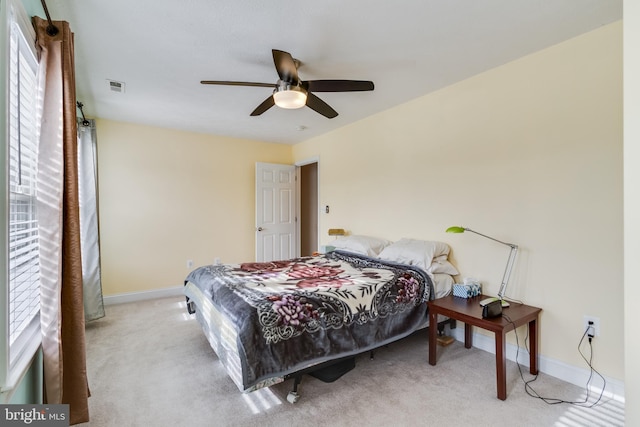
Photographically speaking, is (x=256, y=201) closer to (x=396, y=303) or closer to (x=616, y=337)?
(x=396, y=303)

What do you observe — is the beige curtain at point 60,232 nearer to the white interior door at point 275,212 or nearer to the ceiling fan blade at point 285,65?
the ceiling fan blade at point 285,65

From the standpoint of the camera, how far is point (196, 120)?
13.0ft

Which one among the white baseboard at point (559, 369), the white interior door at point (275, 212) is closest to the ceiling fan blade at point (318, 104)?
the white baseboard at point (559, 369)

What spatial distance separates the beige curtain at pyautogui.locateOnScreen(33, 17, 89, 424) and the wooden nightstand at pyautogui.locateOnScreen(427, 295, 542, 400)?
2339mm

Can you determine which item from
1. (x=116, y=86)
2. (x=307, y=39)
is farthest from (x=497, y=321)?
(x=116, y=86)

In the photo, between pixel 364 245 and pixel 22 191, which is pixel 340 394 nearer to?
pixel 364 245

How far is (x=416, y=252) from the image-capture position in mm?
2906

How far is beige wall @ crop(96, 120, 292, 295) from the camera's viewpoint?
4.02 meters

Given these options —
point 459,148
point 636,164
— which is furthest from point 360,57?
point 636,164

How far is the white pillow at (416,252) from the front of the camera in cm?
282

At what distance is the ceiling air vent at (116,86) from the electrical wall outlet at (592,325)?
4.24 metres

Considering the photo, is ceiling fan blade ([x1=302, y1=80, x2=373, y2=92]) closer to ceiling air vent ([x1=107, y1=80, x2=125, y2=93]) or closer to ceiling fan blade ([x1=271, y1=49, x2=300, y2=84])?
ceiling fan blade ([x1=271, y1=49, x2=300, y2=84])

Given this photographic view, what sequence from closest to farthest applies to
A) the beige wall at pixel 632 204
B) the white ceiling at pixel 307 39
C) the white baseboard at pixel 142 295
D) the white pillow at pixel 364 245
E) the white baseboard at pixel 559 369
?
the beige wall at pixel 632 204
the white ceiling at pixel 307 39
the white baseboard at pixel 559 369
the white pillow at pixel 364 245
the white baseboard at pixel 142 295

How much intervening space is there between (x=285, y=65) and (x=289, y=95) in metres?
0.23
